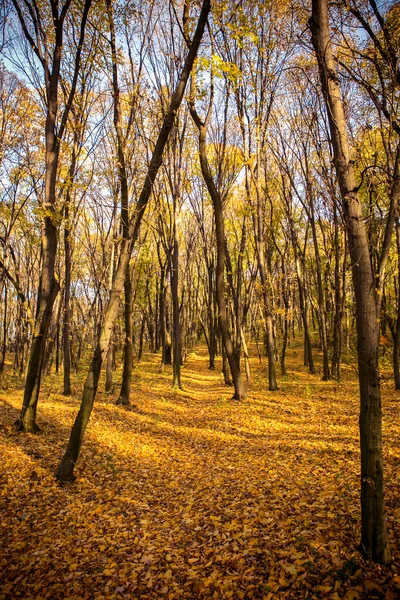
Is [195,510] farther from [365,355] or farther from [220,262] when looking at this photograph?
[220,262]

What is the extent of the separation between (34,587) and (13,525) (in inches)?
54.9

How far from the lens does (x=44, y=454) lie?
22.6 ft

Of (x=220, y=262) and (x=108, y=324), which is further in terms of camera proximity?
(x=220, y=262)

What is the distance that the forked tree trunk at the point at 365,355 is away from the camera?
326 cm

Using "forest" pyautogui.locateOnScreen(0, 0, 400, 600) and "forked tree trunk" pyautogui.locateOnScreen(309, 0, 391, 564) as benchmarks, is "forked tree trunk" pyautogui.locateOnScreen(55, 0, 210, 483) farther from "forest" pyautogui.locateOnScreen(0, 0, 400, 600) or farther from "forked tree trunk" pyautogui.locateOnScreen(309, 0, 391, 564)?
"forked tree trunk" pyautogui.locateOnScreen(309, 0, 391, 564)

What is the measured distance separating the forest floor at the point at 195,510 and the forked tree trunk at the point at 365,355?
36 cm

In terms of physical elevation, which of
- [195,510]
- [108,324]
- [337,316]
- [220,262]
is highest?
[220,262]

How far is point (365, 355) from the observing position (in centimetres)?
331

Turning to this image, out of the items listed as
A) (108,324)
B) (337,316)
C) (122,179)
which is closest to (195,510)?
(108,324)

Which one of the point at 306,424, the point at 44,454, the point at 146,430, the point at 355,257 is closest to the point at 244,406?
the point at 306,424

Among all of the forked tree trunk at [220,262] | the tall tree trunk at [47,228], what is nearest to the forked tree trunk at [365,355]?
the tall tree trunk at [47,228]

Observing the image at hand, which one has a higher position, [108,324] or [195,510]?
[108,324]

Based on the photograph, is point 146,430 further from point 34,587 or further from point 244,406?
point 34,587

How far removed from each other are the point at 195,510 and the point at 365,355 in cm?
368
